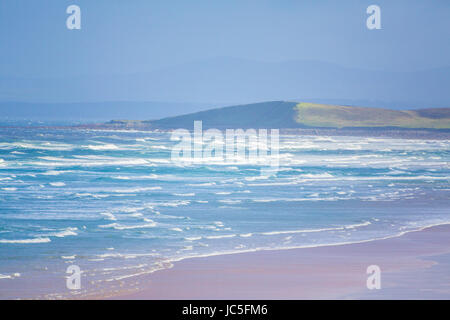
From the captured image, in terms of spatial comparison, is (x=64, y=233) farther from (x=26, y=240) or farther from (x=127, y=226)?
(x=127, y=226)

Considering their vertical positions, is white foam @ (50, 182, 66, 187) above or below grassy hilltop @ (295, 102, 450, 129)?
below

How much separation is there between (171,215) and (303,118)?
88.2 meters

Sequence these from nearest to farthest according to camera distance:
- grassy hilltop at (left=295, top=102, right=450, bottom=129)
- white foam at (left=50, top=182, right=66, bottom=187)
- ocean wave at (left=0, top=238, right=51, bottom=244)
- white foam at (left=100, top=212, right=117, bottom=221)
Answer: ocean wave at (left=0, top=238, right=51, bottom=244) < white foam at (left=100, top=212, right=117, bottom=221) < white foam at (left=50, top=182, right=66, bottom=187) < grassy hilltop at (left=295, top=102, right=450, bottom=129)

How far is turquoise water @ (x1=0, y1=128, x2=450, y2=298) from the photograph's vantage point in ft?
27.2

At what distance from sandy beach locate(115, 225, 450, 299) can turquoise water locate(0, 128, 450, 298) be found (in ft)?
1.31

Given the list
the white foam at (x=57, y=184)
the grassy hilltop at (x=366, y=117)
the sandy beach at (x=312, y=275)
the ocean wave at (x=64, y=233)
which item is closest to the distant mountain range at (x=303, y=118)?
the grassy hilltop at (x=366, y=117)

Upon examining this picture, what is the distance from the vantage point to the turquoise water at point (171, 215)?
830cm

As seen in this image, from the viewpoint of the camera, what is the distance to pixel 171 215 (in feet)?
41.0

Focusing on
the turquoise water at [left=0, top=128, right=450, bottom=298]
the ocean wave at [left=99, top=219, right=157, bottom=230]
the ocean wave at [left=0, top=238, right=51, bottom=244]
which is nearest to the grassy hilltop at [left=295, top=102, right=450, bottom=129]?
the turquoise water at [left=0, top=128, right=450, bottom=298]

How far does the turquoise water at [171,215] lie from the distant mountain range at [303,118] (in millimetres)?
72426

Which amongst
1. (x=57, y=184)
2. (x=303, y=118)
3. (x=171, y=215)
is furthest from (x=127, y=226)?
(x=303, y=118)

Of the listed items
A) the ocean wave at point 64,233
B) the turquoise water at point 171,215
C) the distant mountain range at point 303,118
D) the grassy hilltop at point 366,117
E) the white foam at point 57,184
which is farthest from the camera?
the distant mountain range at point 303,118
